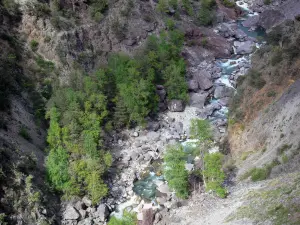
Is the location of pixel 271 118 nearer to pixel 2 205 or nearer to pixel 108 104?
pixel 108 104

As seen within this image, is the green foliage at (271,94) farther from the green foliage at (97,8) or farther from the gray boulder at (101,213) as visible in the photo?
the green foliage at (97,8)

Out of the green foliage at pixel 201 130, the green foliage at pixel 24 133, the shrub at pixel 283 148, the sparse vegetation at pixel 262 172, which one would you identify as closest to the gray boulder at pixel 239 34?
the green foliage at pixel 201 130

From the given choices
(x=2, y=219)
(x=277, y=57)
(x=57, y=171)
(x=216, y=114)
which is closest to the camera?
(x=2, y=219)

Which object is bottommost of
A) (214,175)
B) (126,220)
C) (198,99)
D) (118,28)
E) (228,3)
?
(126,220)

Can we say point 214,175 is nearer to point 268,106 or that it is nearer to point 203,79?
point 268,106

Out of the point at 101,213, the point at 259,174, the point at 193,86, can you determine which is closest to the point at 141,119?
the point at 193,86

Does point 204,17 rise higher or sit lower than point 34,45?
higher

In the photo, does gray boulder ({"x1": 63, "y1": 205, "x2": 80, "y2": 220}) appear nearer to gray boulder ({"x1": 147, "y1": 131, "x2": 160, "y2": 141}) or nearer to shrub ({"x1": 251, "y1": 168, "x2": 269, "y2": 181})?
gray boulder ({"x1": 147, "y1": 131, "x2": 160, "y2": 141})

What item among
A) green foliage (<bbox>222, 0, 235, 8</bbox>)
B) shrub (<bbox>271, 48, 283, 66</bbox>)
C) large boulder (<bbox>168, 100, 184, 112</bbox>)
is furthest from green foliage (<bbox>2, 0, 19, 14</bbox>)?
green foliage (<bbox>222, 0, 235, 8</bbox>)
